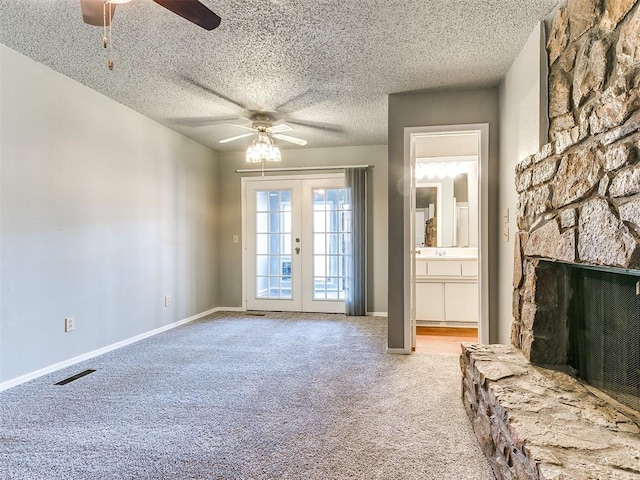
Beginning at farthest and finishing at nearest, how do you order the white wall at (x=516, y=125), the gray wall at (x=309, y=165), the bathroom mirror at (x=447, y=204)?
the gray wall at (x=309, y=165)
the bathroom mirror at (x=447, y=204)
the white wall at (x=516, y=125)

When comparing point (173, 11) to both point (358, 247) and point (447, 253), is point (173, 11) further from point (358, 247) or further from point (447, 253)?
point (447, 253)

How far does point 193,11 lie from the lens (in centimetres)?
164

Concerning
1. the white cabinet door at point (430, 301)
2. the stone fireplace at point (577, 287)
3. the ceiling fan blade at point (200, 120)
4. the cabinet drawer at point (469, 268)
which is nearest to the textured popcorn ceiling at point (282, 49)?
the ceiling fan blade at point (200, 120)

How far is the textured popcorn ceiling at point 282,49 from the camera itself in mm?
2148

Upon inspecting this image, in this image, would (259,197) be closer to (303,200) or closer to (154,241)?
(303,200)

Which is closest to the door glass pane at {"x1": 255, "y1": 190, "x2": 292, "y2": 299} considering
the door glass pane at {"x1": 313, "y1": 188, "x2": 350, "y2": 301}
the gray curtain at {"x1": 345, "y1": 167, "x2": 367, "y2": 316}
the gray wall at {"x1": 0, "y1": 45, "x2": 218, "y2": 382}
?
the door glass pane at {"x1": 313, "y1": 188, "x2": 350, "y2": 301}

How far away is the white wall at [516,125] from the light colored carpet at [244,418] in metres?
0.82

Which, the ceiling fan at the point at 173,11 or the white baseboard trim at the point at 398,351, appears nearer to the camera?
the ceiling fan at the point at 173,11

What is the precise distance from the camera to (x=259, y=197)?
5.48 metres

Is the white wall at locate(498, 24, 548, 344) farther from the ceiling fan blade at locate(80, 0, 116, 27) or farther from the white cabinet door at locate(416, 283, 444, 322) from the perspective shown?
the ceiling fan blade at locate(80, 0, 116, 27)

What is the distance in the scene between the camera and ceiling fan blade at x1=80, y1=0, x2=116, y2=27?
165cm

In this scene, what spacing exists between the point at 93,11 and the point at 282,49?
1206 mm

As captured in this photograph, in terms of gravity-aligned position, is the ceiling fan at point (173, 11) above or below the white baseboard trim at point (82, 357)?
above

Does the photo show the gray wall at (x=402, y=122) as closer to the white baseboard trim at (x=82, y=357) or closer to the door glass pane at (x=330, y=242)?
the door glass pane at (x=330, y=242)
